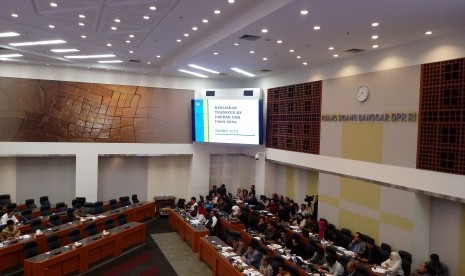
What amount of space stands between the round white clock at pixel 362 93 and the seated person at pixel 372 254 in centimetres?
436

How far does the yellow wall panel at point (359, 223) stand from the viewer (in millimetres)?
11023

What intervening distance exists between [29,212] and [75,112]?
4.91m

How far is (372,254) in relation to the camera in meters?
10.2

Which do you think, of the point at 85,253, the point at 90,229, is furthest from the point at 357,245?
the point at 90,229

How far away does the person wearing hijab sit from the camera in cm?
916

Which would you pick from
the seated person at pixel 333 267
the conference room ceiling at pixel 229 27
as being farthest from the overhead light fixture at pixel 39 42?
the seated person at pixel 333 267

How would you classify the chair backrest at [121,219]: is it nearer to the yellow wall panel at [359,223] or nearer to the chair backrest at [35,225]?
the chair backrest at [35,225]

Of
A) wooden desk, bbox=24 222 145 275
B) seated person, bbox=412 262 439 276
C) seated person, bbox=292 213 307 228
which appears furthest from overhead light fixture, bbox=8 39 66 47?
seated person, bbox=412 262 439 276

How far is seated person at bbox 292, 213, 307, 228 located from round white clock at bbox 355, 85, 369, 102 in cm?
484

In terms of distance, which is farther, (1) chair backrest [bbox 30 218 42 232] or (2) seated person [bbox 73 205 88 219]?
(2) seated person [bbox 73 205 88 219]

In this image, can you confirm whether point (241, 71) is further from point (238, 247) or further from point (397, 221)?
point (397, 221)

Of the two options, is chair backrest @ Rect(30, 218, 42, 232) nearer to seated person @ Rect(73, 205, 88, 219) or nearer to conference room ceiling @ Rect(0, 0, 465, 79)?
seated person @ Rect(73, 205, 88, 219)

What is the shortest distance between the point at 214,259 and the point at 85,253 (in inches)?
146

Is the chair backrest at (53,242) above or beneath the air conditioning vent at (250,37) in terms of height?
beneath
